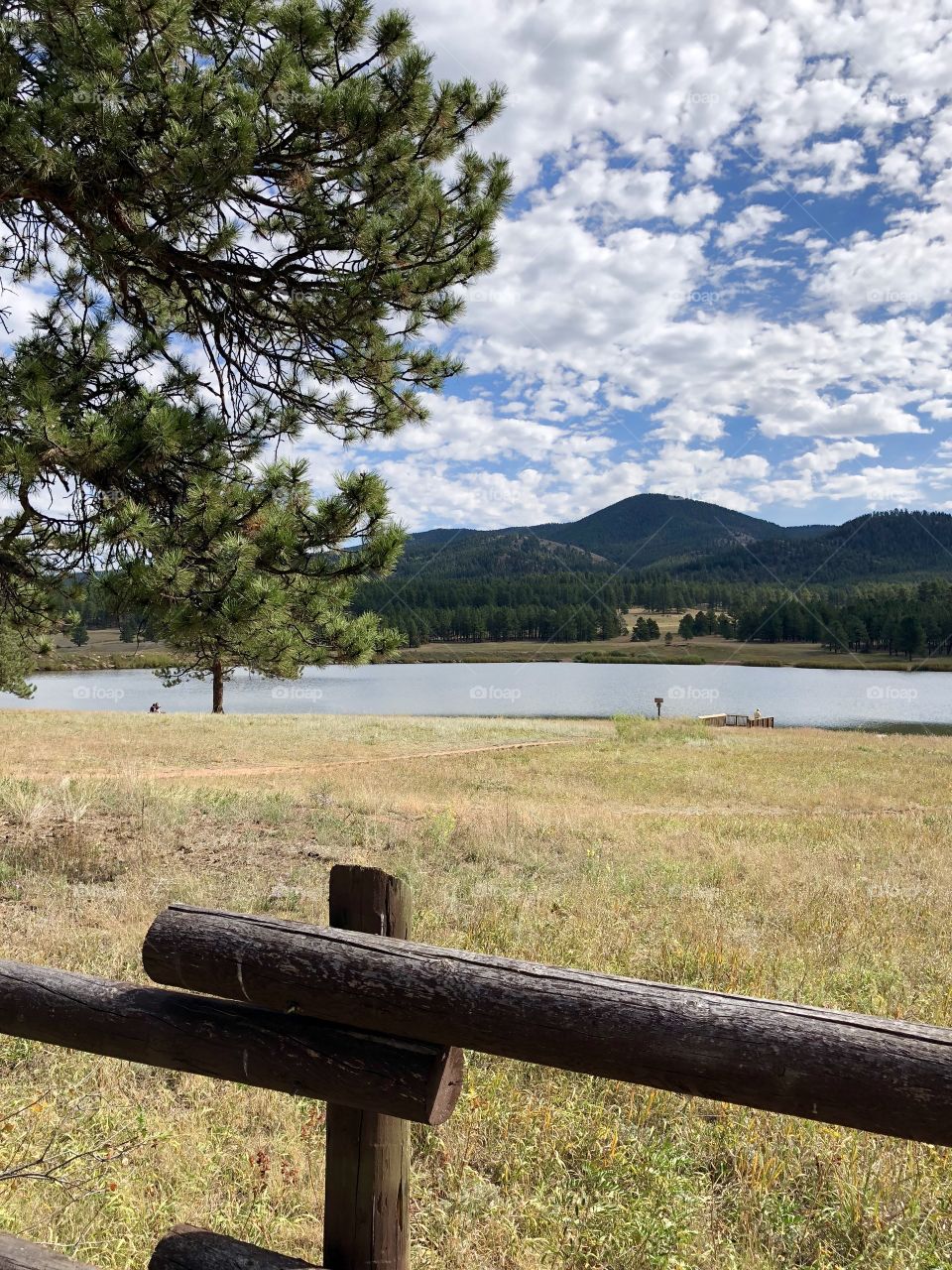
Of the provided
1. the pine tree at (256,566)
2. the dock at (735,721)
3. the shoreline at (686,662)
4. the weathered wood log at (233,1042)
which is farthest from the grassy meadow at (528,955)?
the shoreline at (686,662)

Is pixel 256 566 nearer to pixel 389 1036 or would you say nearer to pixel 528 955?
pixel 528 955

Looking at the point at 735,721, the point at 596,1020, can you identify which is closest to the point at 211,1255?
the point at 596,1020

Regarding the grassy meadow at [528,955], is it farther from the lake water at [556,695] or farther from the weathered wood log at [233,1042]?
the lake water at [556,695]

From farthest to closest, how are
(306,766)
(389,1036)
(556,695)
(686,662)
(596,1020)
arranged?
(686,662) → (556,695) → (306,766) → (389,1036) → (596,1020)

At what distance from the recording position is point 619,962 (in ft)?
20.1

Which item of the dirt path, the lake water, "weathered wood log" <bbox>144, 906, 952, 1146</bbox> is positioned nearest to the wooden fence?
"weathered wood log" <bbox>144, 906, 952, 1146</bbox>

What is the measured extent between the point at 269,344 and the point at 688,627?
198 meters

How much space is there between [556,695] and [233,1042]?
85174 mm

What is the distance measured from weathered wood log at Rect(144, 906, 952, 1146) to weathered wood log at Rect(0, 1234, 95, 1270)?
2.60 feet

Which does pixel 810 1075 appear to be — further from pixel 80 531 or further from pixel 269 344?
pixel 269 344

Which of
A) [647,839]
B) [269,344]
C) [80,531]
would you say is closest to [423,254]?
[269,344]

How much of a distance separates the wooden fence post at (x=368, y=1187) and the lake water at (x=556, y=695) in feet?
161

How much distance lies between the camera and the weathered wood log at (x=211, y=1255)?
237 centimetres

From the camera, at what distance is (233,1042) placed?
255 cm
